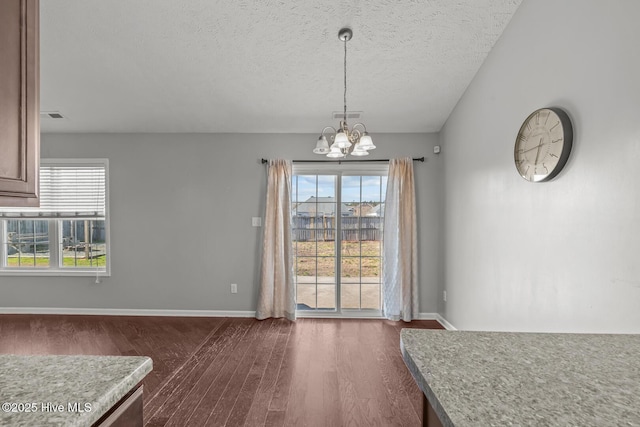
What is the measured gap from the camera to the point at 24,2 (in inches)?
38.6

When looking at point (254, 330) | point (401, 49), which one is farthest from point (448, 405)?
point (254, 330)

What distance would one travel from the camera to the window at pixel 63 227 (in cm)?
416

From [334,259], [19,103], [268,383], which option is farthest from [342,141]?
[334,259]

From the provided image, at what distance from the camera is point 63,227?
424 centimetres

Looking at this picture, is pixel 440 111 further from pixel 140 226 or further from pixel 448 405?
pixel 140 226

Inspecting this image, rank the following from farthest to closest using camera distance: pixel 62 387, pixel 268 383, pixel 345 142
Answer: pixel 268 383
pixel 345 142
pixel 62 387

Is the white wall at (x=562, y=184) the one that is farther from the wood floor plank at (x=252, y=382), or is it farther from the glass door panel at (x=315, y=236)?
the wood floor plank at (x=252, y=382)

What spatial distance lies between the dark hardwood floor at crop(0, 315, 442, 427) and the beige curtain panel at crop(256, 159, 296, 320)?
22 cm

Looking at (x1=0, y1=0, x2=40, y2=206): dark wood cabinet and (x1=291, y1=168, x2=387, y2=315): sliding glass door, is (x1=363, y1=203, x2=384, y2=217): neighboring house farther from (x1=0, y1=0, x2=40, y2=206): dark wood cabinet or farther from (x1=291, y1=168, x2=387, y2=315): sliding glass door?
(x1=0, y1=0, x2=40, y2=206): dark wood cabinet

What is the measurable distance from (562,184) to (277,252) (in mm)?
3023

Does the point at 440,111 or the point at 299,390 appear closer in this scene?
the point at 299,390

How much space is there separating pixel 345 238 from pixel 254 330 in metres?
1.63

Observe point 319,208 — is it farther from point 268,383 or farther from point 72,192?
point 72,192

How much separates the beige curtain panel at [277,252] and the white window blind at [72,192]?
7.59ft
